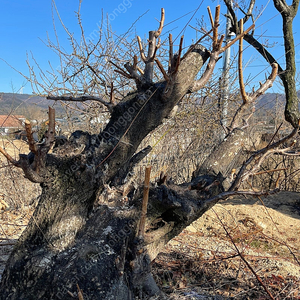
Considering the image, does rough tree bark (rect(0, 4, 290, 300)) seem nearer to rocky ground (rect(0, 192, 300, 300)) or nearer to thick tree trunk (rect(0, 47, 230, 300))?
thick tree trunk (rect(0, 47, 230, 300))

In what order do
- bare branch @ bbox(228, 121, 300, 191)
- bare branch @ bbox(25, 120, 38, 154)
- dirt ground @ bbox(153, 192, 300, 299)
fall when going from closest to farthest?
1. bare branch @ bbox(25, 120, 38, 154)
2. bare branch @ bbox(228, 121, 300, 191)
3. dirt ground @ bbox(153, 192, 300, 299)

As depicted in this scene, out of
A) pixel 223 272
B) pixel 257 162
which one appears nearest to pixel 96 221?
pixel 257 162

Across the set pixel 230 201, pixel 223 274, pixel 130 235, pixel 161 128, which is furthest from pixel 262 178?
pixel 130 235

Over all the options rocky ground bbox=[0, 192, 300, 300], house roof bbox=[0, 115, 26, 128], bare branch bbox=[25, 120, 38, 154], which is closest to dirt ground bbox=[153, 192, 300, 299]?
rocky ground bbox=[0, 192, 300, 300]

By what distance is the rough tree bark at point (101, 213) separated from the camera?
183 centimetres

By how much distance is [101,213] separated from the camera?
2141 millimetres

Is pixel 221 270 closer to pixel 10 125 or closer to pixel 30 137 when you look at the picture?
pixel 30 137

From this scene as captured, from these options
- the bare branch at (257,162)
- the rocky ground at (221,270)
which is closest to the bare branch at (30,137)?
the rocky ground at (221,270)

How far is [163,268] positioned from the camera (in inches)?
112

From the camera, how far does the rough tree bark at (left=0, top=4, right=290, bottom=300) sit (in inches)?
72.2

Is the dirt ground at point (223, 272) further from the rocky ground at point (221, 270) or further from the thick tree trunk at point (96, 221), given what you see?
the thick tree trunk at point (96, 221)

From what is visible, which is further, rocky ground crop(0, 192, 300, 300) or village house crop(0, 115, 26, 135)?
rocky ground crop(0, 192, 300, 300)

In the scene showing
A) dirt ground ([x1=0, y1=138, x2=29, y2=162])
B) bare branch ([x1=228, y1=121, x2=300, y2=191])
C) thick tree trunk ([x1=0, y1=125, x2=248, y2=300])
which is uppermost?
dirt ground ([x1=0, y1=138, x2=29, y2=162])

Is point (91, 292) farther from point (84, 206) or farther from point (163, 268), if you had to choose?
point (163, 268)
